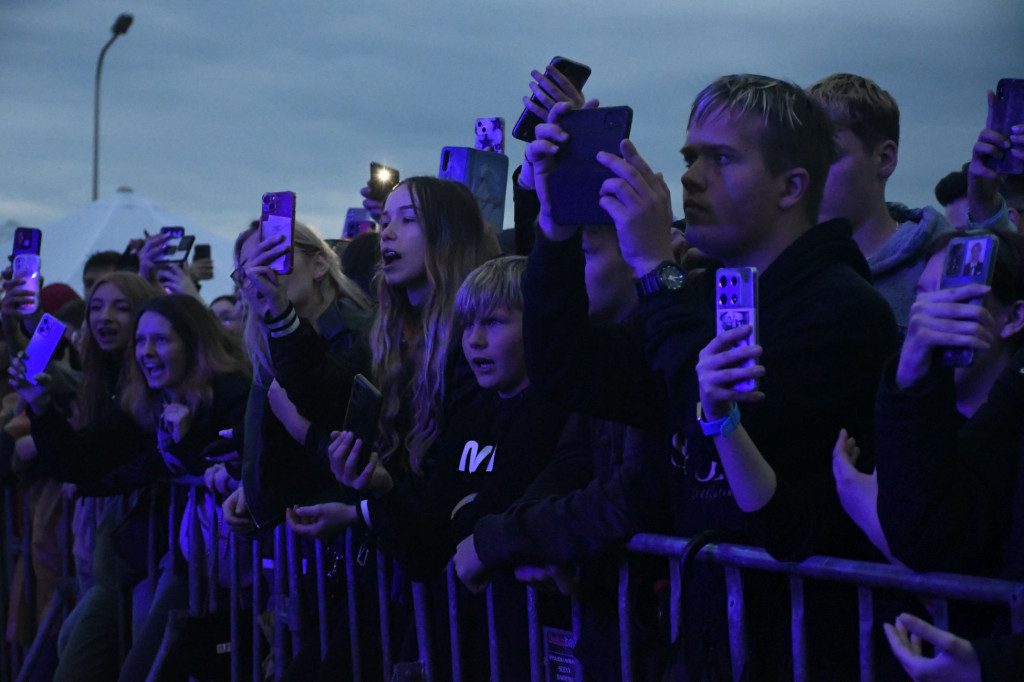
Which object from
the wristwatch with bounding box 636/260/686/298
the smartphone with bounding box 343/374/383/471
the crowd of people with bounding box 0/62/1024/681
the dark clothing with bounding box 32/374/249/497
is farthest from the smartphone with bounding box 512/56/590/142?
the dark clothing with bounding box 32/374/249/497

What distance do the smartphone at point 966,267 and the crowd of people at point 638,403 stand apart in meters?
0.02

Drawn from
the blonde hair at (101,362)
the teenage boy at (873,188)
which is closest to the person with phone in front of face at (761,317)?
Result: the teenage boy at (873,188)

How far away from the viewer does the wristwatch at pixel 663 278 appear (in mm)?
2814

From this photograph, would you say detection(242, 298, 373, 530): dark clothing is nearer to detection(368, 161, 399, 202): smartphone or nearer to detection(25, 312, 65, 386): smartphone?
detection(368, 161, 399, 202): smartphone

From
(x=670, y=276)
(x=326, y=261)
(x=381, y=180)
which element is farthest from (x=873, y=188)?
(x=381, y=180)

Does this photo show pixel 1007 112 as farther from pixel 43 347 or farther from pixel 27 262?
pixel 27 262

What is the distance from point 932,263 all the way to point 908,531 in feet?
2.41

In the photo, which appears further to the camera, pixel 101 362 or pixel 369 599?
pixel 101 362

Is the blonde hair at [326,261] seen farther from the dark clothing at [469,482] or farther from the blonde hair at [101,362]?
the blonde hair at [101,362]

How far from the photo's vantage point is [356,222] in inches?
281

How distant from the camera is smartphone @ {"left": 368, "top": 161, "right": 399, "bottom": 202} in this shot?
6.21 metres

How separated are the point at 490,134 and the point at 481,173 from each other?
263mm

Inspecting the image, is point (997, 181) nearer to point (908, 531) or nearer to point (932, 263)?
point (932, 263)

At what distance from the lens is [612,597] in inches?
132
